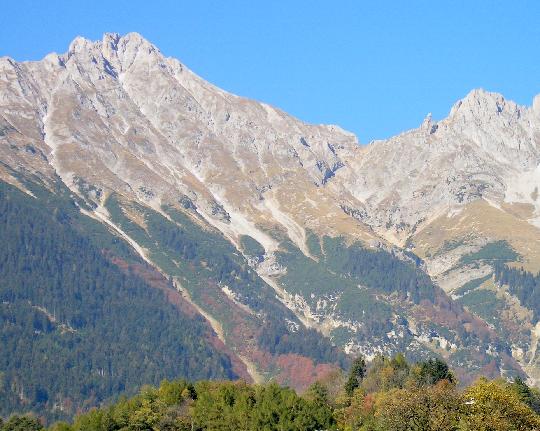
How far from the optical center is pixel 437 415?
555 feet

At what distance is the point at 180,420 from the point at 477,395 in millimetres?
57896

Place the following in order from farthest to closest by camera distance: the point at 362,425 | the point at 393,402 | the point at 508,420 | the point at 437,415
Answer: the point at 362,425 → the point at 393,402 → the point at 437,415 → the point at 508,420

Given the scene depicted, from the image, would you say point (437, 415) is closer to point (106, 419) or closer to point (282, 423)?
point (282, 423)

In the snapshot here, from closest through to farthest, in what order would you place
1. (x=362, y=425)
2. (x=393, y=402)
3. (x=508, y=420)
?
(x=508, y=420)
(x=393, y=402)
(x=362, y=425)

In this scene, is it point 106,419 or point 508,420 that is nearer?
point 508,420

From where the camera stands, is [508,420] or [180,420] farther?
[180,420]

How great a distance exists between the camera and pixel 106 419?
7859 inches

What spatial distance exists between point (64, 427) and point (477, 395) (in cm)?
7509

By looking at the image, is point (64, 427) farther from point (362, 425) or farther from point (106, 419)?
point (362, 425)

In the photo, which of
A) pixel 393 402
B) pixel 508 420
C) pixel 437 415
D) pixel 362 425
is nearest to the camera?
pixel 508 420

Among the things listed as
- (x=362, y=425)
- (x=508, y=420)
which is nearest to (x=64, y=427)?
(x=362, y=425)

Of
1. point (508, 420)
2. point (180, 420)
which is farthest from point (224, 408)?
point (508, 420)

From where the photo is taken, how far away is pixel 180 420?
19812 centimetres

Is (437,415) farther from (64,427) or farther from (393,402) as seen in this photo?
(64,427)
